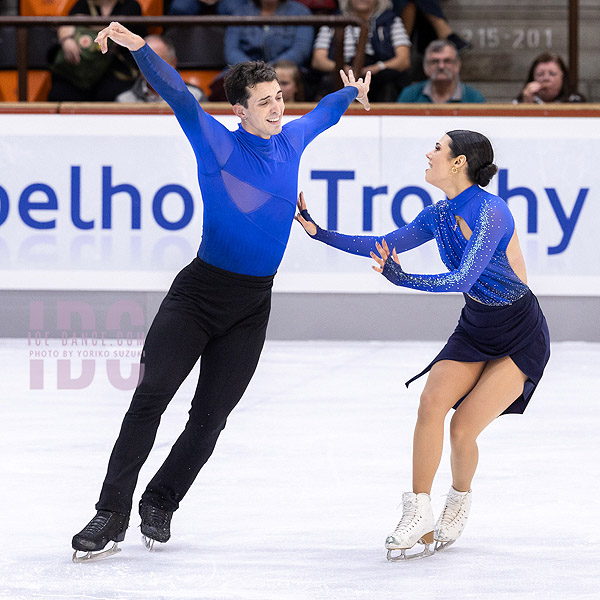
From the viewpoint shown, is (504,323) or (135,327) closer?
(504,323)

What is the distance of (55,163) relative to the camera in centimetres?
770

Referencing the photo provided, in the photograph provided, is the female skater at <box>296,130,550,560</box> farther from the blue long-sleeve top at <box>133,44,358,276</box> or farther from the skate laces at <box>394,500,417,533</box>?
the blue long-sleeve top at <box>133,44,358,276</box>

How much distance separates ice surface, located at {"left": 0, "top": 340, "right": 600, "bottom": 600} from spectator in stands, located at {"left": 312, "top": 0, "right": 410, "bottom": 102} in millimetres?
2724

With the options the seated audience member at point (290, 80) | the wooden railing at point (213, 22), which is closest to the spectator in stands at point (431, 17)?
the wooden railing at point (213, 22)

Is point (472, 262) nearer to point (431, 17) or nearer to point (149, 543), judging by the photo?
point (149, 543)

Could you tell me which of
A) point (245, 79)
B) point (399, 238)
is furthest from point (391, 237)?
point (245, 79)

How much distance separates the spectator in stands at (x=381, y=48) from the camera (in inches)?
315

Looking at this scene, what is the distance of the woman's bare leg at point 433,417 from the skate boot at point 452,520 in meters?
0.12

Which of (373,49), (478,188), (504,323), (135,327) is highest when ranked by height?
(373,49)

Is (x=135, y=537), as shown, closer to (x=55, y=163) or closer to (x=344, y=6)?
(x=55, y=163)

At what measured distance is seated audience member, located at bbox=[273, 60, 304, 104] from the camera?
7758mm

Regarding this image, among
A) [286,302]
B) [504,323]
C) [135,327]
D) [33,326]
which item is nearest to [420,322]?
[286,302]

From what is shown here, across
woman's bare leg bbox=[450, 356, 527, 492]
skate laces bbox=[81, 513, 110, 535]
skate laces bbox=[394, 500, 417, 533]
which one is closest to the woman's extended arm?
woman's bare leg bbox=[450, 356, 527, 492]

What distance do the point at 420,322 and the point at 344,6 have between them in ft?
8.82
